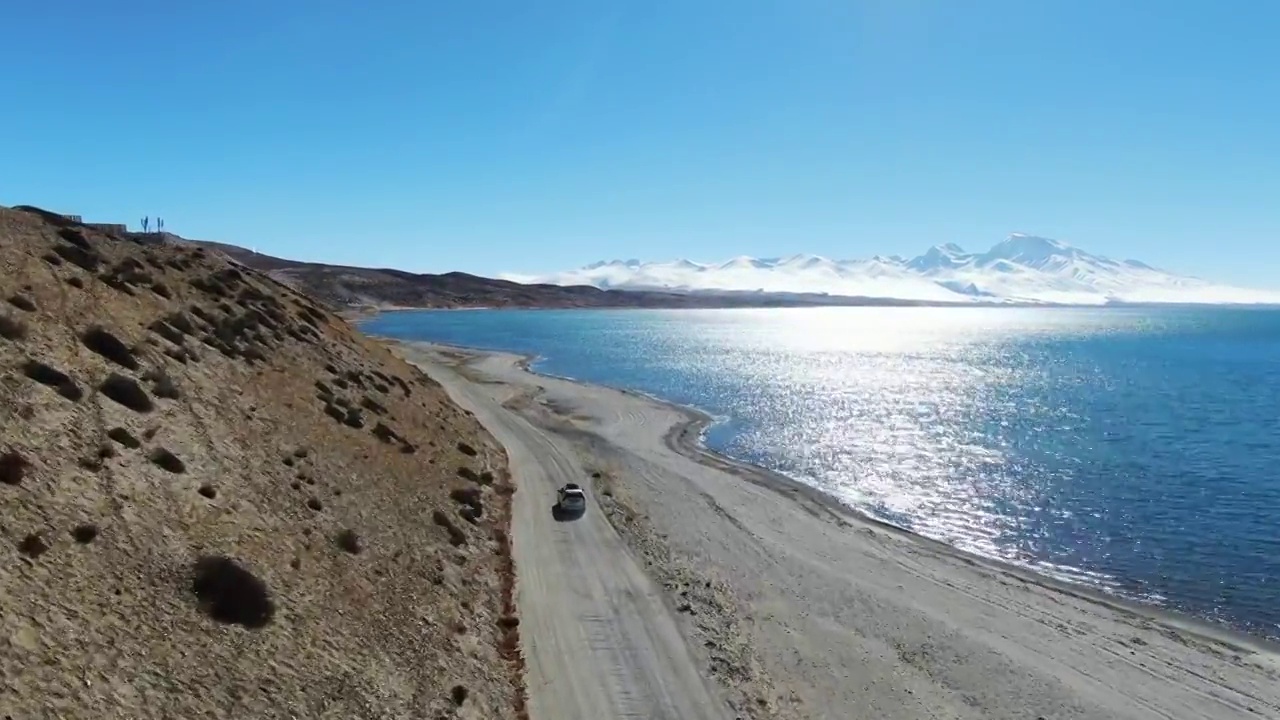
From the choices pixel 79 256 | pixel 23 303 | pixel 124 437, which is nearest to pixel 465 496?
pixel 124 437

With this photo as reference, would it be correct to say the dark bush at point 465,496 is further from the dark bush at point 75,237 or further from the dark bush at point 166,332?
the dark bush at point 75,237

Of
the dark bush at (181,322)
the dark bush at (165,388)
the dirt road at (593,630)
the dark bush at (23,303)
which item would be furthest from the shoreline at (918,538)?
the dark bush at (23,303)

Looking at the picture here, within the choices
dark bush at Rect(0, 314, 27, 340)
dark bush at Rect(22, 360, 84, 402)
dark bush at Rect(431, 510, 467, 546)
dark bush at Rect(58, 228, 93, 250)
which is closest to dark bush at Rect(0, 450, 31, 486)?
dark bush at Rect(22, 360, 84, 402)

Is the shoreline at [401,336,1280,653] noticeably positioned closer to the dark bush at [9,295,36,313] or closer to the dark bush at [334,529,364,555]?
the dark bush at [334,529,364,555]

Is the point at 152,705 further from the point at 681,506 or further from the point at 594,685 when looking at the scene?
the point at 681,506

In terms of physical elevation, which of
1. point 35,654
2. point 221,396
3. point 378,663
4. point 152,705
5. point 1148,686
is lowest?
point 1148,686

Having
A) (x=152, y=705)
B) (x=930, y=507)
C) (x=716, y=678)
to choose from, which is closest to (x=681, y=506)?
(x=930, y=507)

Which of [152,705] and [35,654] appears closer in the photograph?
[35,654]

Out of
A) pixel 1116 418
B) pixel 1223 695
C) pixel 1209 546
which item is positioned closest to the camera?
pixel 1223 695
